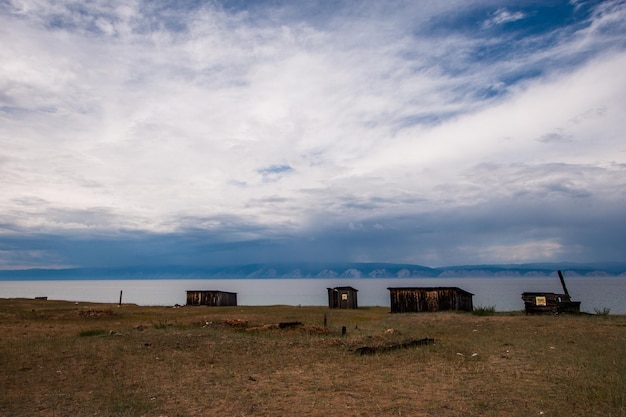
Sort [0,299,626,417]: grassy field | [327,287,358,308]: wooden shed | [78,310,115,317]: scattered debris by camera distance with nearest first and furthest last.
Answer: [0,299,626,417]: grassy field
[78,310,115,317]: scattered debris
[327,287,358,308]: wooden shed

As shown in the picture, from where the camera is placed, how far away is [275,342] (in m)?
24.0

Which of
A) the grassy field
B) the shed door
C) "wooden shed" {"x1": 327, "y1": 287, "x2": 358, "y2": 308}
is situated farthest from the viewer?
"wooden shed" {"x1": 327, "y1": 287, "x2": 358, "y2": 308}

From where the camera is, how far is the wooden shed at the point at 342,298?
56.4 meters

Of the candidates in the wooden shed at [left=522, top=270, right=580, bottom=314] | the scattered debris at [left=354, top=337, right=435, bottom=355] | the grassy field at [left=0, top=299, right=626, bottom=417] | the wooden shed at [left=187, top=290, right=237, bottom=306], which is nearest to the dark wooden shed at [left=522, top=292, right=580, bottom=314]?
the wooden shed at [left=522, top=270, right=580, bottom=314]

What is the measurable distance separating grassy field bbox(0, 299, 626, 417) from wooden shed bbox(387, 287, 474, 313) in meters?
16.3

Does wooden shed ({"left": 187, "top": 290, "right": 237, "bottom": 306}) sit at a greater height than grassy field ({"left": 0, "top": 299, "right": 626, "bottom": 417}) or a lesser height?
greater

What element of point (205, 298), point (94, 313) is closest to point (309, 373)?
point (94, 313)

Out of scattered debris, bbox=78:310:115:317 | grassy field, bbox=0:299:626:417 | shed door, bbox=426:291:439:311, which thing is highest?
shed door, bbox=426:291:439:311

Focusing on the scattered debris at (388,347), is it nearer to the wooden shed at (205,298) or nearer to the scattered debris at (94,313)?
the scattered debris at (94,313)

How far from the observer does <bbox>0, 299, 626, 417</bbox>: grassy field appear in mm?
12609

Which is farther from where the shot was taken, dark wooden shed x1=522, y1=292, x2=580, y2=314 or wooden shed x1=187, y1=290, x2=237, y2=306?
wooden shed x1=187, y1=290, x2=237, y2=306

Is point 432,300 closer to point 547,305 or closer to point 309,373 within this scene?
point 547,305

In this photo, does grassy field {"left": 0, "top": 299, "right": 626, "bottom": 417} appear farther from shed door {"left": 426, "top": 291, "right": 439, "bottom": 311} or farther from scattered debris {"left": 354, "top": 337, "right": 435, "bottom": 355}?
shed door {"left": 426, "top": 291, "right": 439, "bottom": 311}

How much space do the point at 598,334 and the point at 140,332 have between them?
24.1 m
